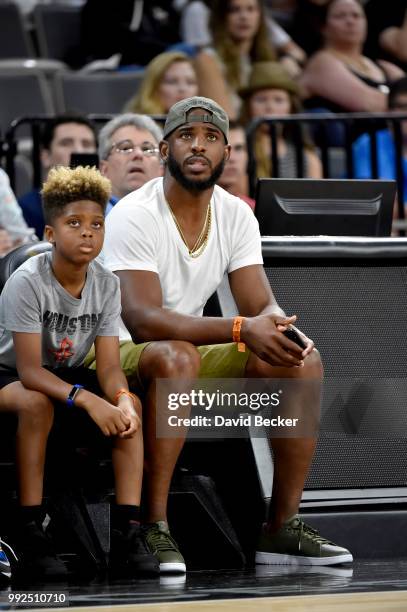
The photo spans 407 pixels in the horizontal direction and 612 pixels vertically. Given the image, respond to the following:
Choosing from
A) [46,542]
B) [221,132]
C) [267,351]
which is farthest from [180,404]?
[221,132]

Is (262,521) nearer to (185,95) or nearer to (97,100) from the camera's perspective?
(185,95)

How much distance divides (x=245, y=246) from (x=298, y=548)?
1.02 metres

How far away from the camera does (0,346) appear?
4.02 m

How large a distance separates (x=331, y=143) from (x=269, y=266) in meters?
3.74

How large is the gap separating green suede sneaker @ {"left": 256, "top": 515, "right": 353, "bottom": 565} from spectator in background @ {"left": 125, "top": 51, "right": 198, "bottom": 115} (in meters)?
3.86

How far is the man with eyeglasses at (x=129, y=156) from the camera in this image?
215 inches

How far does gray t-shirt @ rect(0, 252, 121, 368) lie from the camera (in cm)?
387

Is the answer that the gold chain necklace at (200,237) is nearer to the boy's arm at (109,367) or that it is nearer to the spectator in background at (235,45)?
the boy's arm at (109,367)

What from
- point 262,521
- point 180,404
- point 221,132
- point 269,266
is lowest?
point 262,521

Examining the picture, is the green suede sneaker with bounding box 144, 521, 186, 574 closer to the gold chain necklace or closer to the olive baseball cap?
the gold chain necklace

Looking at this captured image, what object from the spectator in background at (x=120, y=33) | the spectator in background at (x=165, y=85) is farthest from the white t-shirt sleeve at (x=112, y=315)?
the spectator in background at (x=120, y=33)

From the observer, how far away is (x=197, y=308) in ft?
14.5

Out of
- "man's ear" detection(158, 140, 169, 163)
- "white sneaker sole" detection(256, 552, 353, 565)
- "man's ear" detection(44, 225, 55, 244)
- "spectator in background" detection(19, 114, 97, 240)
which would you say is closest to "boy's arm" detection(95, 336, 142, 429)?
"man's ear" detection(44, 225, 55, 244)

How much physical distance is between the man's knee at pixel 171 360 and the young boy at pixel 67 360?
0.09 m
